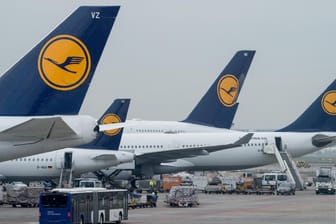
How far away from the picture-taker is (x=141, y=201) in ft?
167

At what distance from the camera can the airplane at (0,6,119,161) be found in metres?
31.2

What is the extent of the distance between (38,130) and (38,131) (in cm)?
12

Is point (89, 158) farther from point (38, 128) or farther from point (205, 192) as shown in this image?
point (38, 128)

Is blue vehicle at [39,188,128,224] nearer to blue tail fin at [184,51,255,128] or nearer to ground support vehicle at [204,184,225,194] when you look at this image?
ground support vehicle at [204,184,225,194]

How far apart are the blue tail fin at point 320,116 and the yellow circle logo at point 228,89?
748 cm

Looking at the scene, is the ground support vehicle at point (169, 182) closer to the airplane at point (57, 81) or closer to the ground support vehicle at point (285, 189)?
the ground support vehicle at point (285, 189)

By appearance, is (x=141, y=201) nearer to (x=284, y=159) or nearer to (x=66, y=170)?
Result: (x=66, y=170)

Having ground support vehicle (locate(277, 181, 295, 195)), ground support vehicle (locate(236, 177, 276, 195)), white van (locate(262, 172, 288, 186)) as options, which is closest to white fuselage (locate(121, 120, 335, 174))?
ground support vehicle (locate(236, 177, 276, 195))

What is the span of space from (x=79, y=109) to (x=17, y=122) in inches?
94.7

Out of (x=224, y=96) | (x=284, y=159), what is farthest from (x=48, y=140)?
(x=224, y=96)

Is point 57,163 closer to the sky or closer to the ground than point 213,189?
closer to the sky

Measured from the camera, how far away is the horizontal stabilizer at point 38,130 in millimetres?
29281

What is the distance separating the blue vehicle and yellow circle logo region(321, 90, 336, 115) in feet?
164

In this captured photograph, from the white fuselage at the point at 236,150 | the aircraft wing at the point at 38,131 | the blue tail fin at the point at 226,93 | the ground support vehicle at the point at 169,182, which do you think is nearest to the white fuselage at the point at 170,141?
the white fuselage at the point at 236,150
